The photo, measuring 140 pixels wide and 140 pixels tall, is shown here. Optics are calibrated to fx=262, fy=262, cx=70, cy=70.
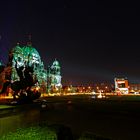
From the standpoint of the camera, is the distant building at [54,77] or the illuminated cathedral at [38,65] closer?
the illuminated cathedral at [38,65]

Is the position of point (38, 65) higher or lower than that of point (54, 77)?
higher

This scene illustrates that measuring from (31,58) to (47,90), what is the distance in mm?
22895

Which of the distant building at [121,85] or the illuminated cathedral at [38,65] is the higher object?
the illuminated cathedral at [38,65]

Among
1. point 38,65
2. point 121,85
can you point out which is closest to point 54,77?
point 38,65

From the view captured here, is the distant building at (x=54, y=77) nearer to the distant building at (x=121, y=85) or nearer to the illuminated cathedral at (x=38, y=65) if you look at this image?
the illuminated cathedral at (x=38, y=65)

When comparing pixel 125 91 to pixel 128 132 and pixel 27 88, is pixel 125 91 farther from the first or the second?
pixel 128 132

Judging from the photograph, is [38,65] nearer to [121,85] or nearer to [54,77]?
[54,77]

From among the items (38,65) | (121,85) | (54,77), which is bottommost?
(121,85)

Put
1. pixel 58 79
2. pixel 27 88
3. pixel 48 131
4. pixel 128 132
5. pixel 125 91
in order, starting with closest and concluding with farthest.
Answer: pixel 48 131 → pixel 128 132 → pixel 27 88 → pixel 125 91 → pixel 58 79

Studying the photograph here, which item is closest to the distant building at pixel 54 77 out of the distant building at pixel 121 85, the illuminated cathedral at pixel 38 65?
the illuminated cathedral at pixel 38 65

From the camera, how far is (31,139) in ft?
42.5

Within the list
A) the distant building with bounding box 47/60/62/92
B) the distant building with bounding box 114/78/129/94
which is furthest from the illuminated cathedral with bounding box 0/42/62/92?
the distant building with bounding box 114/78/129/94

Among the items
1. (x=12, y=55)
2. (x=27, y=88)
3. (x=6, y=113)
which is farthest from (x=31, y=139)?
(x=12, y=55)

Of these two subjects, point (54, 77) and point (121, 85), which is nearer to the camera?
point (121, 85)
